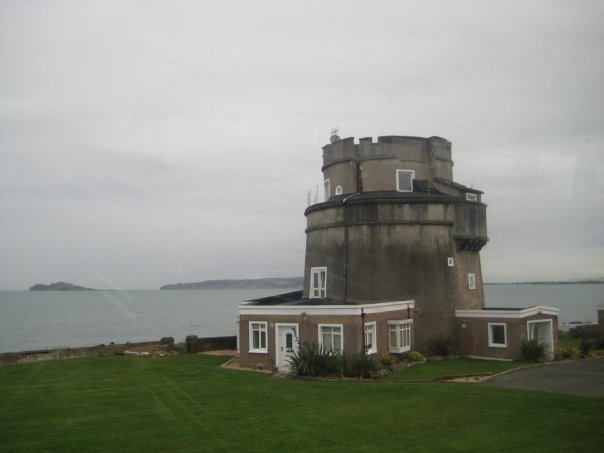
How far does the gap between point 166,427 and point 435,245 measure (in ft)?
61.4

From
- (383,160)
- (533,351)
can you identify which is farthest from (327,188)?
(533,351)

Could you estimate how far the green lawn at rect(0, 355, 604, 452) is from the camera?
12.9m

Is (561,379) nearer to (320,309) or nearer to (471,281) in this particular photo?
(320,309)

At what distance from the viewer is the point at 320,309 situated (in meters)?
24.2

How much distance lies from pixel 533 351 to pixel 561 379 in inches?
219

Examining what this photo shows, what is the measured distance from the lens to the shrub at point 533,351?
26375mm

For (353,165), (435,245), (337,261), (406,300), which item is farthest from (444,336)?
(353,165)

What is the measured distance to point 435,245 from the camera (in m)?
29.3

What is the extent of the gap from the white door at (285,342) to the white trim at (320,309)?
68cm

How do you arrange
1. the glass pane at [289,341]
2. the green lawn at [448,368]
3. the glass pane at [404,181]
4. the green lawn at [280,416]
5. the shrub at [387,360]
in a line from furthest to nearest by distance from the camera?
the glass pane at [404,181], the glass pane at [289,341], the shrub at [387,360], the green lawn at [448,368], the green lawn at [280,416]

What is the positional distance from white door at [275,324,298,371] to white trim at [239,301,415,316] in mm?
679

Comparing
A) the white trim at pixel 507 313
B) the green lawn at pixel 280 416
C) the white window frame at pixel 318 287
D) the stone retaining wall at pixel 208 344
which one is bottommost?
the green lawn at pixel 280 416

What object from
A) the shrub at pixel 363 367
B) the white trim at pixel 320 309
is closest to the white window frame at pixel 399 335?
the white trim at pixel 320 309

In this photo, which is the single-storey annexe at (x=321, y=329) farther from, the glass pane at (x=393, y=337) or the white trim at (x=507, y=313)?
the white trim at (x=507, y=313)
